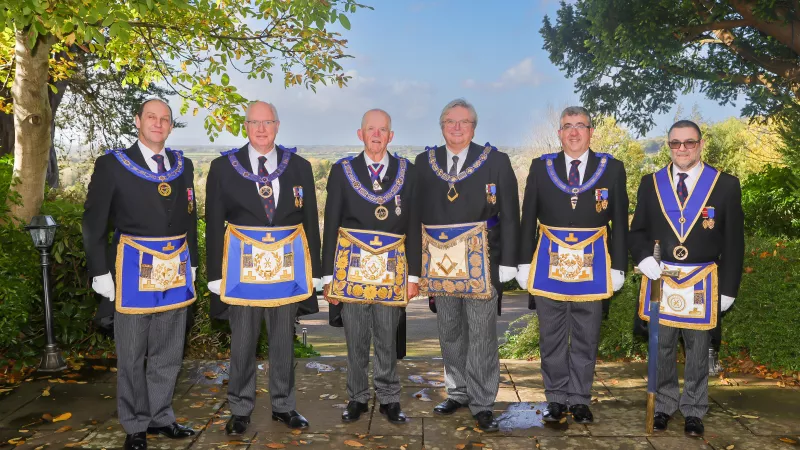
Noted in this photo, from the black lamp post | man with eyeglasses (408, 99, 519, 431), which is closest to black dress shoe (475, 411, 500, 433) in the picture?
man with eyeglasses (408, 99, 519, 431)

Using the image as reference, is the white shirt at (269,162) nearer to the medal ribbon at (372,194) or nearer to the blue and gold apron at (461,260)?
the medal ribbon at (372,194)

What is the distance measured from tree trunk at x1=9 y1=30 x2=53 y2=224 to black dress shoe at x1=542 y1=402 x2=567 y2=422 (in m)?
5.27

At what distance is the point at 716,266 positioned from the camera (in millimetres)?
4445

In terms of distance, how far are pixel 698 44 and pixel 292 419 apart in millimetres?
15190

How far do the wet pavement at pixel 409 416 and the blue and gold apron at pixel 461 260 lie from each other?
915 mm

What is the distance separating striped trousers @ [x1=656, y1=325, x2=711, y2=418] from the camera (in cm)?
453

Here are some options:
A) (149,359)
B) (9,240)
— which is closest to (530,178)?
(149,359)

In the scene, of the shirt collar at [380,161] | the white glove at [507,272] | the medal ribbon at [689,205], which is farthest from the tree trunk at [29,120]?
the medal ribbon at [689,205]

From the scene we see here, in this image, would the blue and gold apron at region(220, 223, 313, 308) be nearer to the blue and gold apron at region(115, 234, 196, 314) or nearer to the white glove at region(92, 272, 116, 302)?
the blue and gold apron at region(115, 234, 196, 314)

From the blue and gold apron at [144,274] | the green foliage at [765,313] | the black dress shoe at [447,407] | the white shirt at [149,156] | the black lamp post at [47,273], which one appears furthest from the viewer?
the black lamp post at [47,273]

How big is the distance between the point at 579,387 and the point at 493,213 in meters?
1.32

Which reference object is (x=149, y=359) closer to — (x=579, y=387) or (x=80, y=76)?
(x=579, y=387)

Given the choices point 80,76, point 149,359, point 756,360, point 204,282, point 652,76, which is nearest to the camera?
point 149,359

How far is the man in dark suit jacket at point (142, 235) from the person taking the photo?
4.21 metres
